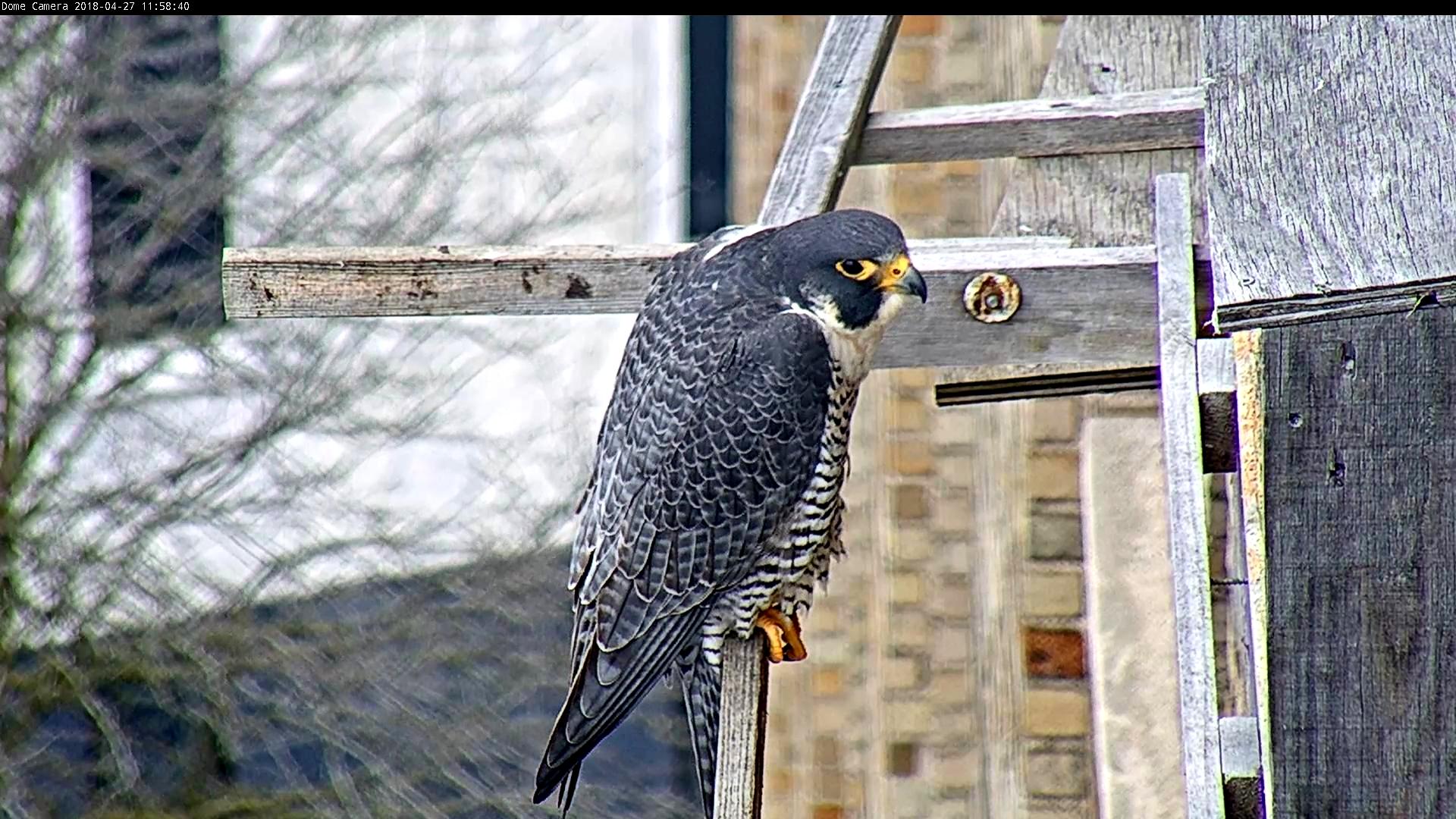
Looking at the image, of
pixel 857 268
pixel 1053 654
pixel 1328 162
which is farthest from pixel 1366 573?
pixel 1053 654

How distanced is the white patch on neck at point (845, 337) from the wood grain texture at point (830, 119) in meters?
0.26

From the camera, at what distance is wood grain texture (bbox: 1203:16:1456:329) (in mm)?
1601

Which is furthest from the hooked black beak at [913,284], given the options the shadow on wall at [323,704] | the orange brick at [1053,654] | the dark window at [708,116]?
the dark window at [708,116]

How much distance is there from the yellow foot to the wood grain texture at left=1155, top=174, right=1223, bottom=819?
972 mm

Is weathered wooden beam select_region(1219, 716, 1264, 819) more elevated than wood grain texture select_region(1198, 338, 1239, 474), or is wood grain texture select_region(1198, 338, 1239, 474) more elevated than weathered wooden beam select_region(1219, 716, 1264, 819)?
wood grain texture select_region(1198, 338, 1239, 474)

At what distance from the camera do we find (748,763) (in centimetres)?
229

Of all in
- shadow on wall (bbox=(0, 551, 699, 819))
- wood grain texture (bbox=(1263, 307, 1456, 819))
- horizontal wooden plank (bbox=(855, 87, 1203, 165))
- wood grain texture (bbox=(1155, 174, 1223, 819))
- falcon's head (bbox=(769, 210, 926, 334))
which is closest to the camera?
wood grain texture (bbox=(1263, 307, 1456, 819))

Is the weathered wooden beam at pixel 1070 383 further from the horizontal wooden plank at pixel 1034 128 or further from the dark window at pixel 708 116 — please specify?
the dark window at pixel 708 116

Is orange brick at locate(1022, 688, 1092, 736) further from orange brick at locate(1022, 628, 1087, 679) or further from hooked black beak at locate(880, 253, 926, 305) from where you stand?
hooked black beak at locate(880, 253, 926, 305)

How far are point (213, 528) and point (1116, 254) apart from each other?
148 inches

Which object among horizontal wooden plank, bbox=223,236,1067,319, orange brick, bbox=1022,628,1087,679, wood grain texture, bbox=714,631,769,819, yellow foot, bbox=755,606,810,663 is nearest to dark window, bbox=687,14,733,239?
orange brick, bbox=1022,628,1087,679

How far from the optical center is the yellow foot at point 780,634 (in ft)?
9.12

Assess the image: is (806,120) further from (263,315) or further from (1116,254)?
(263,315)

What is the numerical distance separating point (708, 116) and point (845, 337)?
435cm
